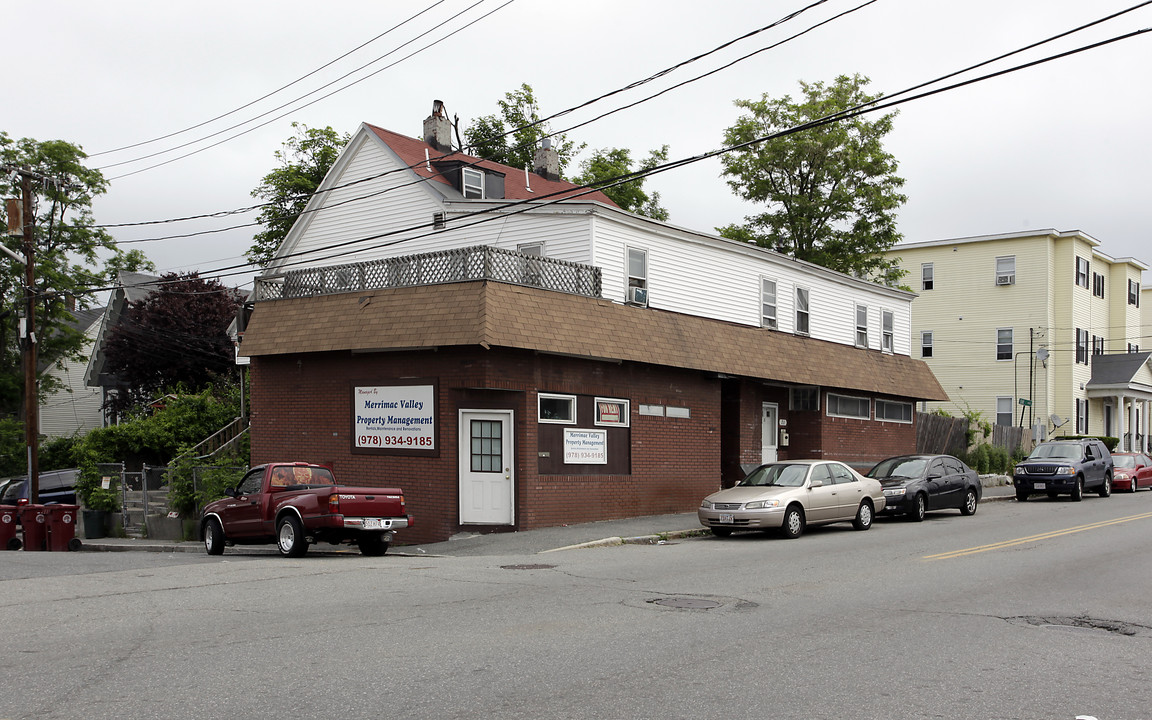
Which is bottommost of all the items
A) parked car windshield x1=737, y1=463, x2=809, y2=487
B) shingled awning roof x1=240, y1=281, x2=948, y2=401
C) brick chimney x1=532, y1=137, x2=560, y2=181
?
parked car windshield x1=737, y1=463, x2=809, y2=487

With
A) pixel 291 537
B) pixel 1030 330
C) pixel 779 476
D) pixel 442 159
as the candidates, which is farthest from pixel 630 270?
pixel 1030 330

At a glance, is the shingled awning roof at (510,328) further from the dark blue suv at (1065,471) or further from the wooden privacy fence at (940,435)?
the wooden privacy fence at (940,435)

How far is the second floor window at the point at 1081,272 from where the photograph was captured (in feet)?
157

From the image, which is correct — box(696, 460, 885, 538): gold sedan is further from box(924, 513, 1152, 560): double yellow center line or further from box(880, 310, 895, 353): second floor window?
box(880, 310, 895, 353): second floor window

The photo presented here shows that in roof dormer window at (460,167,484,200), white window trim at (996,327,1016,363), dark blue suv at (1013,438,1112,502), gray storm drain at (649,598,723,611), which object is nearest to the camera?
gray storm drain at (649,598,723,611)

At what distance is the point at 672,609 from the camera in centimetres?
982

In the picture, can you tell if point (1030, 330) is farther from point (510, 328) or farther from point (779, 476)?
point (510, 328)

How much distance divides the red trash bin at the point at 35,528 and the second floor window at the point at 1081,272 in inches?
1765

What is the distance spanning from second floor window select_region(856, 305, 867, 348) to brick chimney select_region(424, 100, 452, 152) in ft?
45.5

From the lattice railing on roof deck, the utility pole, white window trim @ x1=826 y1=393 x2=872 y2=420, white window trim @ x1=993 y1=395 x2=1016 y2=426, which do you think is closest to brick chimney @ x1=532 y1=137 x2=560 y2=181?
white window trim @ x1=826 y1=393 x2=872 y2=420

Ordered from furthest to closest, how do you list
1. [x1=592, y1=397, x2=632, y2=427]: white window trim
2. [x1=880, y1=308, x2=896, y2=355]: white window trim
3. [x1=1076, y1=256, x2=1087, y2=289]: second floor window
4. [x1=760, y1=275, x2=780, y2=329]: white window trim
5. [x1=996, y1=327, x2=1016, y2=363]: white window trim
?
[x1=1076, y1=256, x2=1087, y2=289]: second floor window
[x1=996, y1=327, x2=1016, y2=363]: white window trim
[x1=880, y1=308, x2=896, y2=355]: white window trim
[x1=760, y1=275, x2=780, y2=329]: white window trim
[x1=592, y1=397, x2=632, y2=427]: white window trim

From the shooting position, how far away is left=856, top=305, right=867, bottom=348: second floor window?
3086 centimetres

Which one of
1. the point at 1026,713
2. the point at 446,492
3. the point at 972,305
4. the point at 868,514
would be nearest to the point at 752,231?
the point at 972,305

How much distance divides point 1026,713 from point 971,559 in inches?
332
